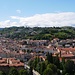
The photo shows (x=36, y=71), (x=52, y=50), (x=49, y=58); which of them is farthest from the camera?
(x=52, y=50)

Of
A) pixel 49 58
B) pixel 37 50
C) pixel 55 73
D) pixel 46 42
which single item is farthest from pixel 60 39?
pixel 55 73

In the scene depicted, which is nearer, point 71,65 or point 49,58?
point 71,65

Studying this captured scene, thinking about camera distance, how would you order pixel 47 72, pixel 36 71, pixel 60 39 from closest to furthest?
1. pixel 47 72
2. pixel 36 71
3. pixel 60 39

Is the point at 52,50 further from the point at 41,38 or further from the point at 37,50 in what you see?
the point at 41,38

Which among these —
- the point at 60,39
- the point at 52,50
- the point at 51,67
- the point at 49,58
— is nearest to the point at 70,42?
the point at 60,39

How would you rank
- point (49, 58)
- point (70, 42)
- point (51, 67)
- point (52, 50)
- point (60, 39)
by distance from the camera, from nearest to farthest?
point (51, 67), point (49, 58), point (52, 50), point (70, 42), point (60, 39)

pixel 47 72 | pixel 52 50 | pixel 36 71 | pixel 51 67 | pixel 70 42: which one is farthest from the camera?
pixel 70 42

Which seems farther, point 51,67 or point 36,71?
point 36,71

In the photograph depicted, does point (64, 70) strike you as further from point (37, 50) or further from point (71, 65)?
point (37, 50)
